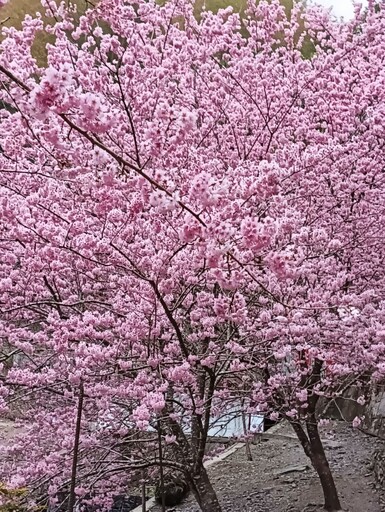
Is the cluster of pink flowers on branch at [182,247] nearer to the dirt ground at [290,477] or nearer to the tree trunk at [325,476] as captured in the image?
the tree trunk at [325,476]

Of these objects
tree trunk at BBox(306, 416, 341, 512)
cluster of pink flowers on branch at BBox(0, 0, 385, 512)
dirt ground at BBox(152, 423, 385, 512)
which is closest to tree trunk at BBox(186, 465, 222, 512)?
cluster of pink flowers on branch at BBox(0, 0, 385, 512)

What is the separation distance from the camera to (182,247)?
11.6 ft

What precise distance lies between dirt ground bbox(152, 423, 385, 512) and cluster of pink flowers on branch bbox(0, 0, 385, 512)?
78 cm

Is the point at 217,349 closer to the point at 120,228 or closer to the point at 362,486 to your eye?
the point at 120,228

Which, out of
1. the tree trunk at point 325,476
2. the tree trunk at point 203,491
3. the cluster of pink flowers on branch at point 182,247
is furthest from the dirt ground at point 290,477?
the tree trunk at point 203,491

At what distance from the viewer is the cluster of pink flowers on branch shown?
449 cm

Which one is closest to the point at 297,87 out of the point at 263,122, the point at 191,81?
the point at 263,122

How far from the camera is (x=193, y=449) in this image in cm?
575

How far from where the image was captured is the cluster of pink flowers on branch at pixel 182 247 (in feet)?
14.7

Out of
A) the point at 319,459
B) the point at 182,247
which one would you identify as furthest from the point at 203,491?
the point at 182,247

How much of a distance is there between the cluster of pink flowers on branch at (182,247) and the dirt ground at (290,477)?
78 centimetres

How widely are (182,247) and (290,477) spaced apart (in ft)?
21.1

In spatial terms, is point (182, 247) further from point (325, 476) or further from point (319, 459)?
point (325, 476)

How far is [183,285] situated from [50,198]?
4.96 feet
